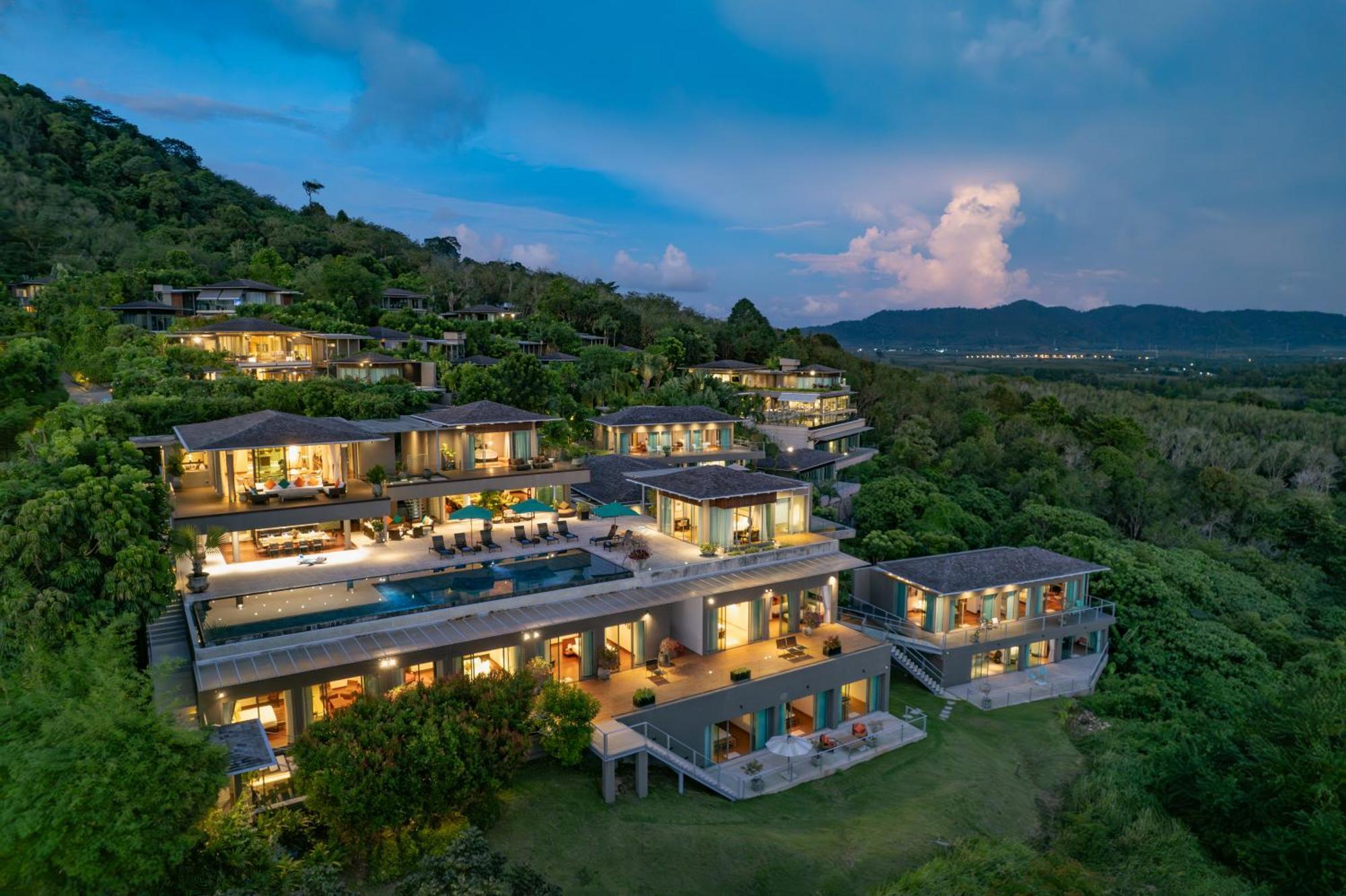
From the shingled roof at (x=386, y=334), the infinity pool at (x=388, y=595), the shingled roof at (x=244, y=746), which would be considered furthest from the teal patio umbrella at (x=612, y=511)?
the shingled roof at (x=386, y=334)

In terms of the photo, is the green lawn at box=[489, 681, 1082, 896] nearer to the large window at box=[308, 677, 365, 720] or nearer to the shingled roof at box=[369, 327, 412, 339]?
the large window at box=[308, 677, 365, 720]

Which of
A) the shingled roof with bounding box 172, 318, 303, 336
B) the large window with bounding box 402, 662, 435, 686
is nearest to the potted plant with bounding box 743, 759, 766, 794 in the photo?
the large window with bounding box 402, 662, 435, 686

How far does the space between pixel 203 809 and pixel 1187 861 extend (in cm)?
2218

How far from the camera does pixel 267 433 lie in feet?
75.5

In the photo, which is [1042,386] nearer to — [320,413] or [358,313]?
[358,313]

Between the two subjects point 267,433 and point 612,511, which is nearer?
point 267,433

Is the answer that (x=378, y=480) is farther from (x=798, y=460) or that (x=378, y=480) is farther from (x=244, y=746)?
(x=798, y=460)

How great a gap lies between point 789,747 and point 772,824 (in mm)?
2607

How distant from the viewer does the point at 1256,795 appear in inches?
810

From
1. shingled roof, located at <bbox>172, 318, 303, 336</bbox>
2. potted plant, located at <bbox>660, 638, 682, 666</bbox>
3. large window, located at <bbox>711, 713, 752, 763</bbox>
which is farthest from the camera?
shingled roof, located at <bbox>172, 318, 303, 336</bbox>

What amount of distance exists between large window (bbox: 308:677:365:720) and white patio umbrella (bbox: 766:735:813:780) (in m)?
10.8

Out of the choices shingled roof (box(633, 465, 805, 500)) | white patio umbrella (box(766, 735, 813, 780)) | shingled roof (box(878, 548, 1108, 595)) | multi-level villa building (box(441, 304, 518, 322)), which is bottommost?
white patio umbrella (box(766, 735, 813, 780))

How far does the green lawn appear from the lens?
16.2 metres

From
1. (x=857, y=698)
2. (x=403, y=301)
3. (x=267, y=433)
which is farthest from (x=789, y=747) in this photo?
(x=403, y=301)
